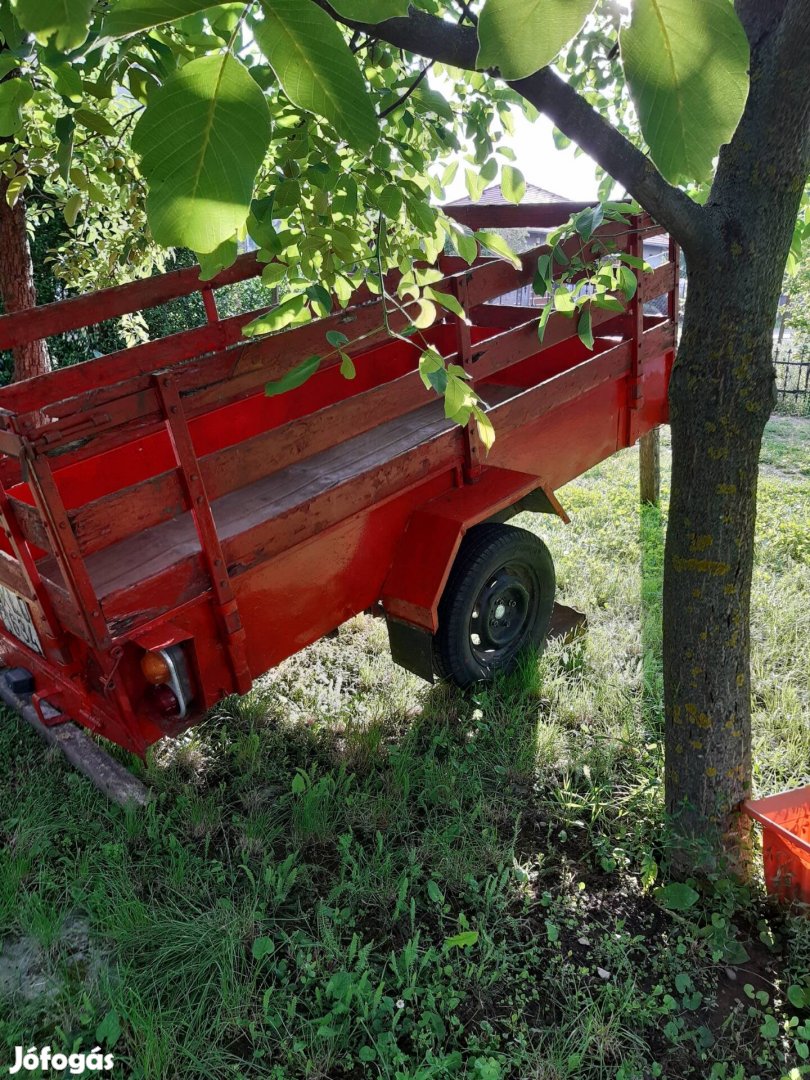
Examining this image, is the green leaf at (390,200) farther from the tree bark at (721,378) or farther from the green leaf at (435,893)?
the green leaf at (435,893)

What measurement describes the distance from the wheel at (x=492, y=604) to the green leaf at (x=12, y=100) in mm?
2444

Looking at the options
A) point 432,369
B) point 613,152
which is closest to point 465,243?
point 432,369

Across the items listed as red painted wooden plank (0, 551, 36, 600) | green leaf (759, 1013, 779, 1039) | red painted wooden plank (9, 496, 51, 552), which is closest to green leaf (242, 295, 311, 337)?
red painted wooden plank (9, 496, 51, 552)

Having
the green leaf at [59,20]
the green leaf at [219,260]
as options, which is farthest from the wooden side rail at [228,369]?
the green leaf at [59,20]

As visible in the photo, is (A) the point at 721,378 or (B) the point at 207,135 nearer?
(B) the point at 207,135

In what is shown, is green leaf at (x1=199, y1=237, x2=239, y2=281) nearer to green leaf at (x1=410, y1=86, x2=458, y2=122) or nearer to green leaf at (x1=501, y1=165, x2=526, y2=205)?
green leaf at (x1=410, y1=86, x2=458, y2=122)

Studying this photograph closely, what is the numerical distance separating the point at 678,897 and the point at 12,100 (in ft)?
9.58

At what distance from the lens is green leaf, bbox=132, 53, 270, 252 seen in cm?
56

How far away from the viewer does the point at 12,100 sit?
149cm

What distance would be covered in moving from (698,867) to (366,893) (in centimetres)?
118

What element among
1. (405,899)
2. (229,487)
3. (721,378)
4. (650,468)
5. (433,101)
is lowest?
(405,899)

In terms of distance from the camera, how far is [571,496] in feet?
21.1

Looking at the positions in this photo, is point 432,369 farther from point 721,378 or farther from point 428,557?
point 428,557

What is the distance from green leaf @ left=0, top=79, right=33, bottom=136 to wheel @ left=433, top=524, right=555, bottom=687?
2444mm
